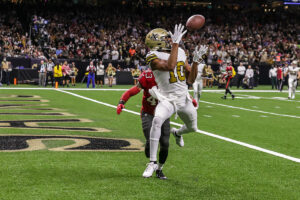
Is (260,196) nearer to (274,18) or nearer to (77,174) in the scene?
(77,174)

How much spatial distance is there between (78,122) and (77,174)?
221 inches

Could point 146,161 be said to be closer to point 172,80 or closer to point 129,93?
point 129,93

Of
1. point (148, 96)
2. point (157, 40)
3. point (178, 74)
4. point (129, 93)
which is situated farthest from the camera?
point (129, 93)

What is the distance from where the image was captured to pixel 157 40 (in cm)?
568

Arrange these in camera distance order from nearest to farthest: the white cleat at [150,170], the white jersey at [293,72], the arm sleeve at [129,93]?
1. the white cleat at [150,170]
2. the arm sleeve at [129,93]
3. the white jersey at [293,72]

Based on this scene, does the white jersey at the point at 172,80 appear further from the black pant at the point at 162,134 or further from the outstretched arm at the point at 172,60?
the black pant at the point at 162,134

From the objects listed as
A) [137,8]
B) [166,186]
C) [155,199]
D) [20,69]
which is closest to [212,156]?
[166,186]

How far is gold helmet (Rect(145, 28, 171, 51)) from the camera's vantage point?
5.68m

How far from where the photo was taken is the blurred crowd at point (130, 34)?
35.7 metres

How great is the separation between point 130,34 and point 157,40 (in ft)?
117

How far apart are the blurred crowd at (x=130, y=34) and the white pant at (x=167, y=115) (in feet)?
91.0

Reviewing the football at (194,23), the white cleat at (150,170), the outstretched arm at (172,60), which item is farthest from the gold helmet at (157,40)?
the football at (194,23)

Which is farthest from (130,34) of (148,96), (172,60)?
(172,60)

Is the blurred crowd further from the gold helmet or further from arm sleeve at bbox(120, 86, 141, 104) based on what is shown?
the gold helmet
